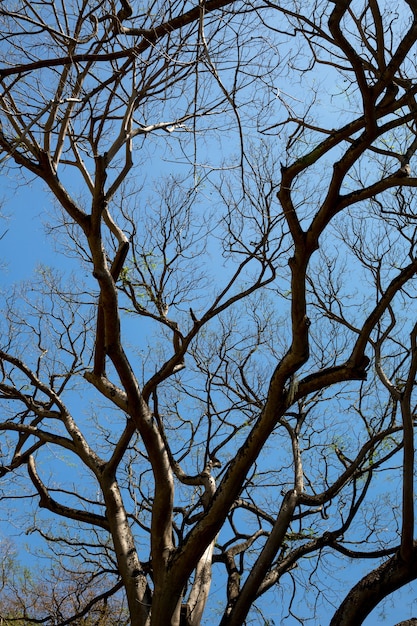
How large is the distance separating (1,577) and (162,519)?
10.3 ft

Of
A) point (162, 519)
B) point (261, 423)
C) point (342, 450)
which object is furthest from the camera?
point (342, 450)

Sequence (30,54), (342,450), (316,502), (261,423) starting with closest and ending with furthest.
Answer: (30,54), (261,423), (316,502), (342,450)

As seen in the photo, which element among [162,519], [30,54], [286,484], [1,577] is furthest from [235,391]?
[30,54]

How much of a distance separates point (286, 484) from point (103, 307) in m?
3.50

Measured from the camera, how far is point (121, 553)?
193 inches

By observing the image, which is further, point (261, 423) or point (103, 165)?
point (261, 423)

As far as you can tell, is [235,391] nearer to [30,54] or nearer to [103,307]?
[103,307]

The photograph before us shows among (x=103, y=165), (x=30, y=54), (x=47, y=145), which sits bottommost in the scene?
(x=103, y=165)

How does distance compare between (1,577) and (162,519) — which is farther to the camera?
(1,577)

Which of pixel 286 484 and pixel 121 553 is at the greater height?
pixel 286 484

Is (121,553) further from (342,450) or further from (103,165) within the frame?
(103,165)

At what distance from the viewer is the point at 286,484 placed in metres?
6.74

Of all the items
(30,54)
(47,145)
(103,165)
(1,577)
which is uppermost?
(47,145)

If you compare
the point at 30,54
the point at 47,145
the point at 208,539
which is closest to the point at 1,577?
the point at 208,539
